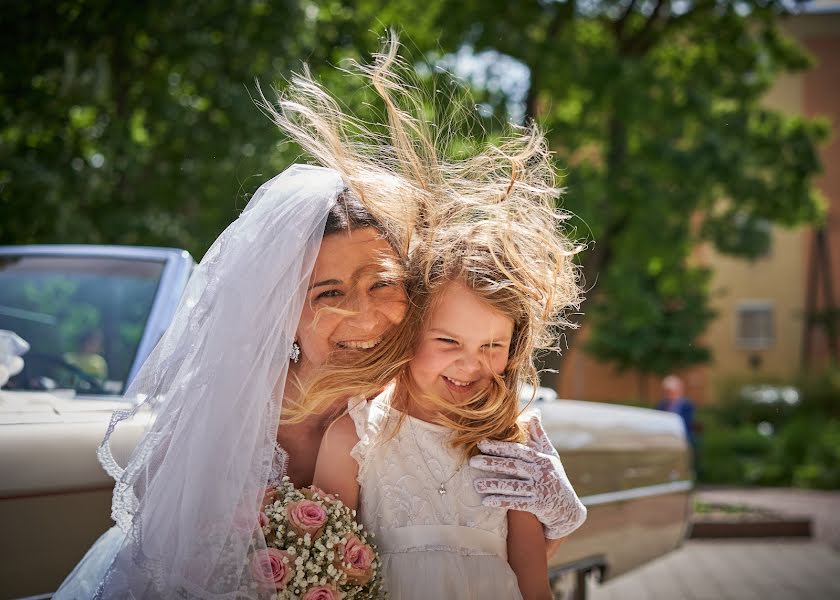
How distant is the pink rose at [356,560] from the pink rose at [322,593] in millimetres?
50

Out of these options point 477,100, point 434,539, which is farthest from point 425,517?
point 477,100

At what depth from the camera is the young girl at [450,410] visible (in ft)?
7.92

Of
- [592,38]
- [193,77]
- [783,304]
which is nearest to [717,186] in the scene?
[592,38]

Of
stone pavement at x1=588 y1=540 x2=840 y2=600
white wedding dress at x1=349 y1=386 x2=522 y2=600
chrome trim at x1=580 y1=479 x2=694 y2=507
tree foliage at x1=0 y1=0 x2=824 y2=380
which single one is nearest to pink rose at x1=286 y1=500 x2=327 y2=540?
white wedding dress at x1=349 y1=386 x2=522 y2=600

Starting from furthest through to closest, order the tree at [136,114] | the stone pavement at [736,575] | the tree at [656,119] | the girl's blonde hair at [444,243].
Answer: the tree at [656,119] → the tree at [136,114] → the stone pavement at [736,575] → the girl's blonde hair at [444,243]

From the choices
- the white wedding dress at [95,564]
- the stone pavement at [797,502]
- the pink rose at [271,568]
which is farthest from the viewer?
the stone pavement at [797,502]

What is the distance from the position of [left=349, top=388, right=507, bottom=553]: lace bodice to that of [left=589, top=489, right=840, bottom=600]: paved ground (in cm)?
466

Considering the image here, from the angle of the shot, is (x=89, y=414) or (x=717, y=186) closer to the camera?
(x=89, y=414)

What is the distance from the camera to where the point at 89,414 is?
277cm

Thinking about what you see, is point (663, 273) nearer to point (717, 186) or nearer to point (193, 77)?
point (717, 186)

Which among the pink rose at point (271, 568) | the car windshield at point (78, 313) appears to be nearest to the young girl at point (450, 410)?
the pink rose at point (271, 568)

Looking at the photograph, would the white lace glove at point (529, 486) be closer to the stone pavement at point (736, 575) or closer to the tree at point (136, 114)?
the stone pavement at point (736, 575)

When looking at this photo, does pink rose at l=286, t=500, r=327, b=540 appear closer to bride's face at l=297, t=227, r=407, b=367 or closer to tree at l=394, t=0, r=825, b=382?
bride's face at l=297, t=227, r=407, b=367

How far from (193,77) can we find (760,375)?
1618cm
